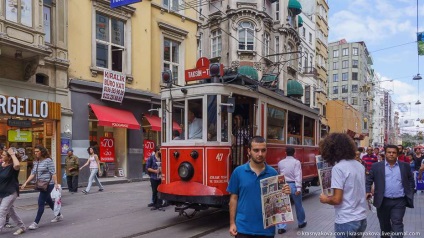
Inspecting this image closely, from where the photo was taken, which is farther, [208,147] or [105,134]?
[105,134]

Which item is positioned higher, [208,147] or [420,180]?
[208,147]

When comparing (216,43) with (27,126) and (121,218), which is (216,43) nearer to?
(27,126)

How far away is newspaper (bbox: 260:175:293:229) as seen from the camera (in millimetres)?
3869

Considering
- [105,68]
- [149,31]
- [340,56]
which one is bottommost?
[105,68]

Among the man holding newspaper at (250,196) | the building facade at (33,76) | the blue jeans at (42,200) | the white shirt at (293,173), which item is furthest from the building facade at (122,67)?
the man holding newspaper at (250,196)

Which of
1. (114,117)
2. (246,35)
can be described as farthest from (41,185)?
(246,35)

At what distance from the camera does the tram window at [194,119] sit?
873cm

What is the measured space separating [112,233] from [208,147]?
2.59 meters

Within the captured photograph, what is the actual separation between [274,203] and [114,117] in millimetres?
14064

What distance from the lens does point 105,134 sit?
18141 millimetres

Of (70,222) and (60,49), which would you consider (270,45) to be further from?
(70,222)

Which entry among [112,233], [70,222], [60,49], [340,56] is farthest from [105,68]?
[340,56]

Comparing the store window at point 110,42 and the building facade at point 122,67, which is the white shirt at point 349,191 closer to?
the building facade at point 122,67

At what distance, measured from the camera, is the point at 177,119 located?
9.23 meters
